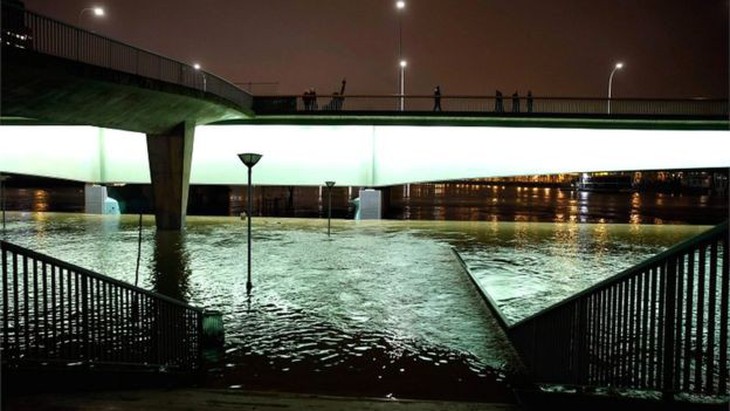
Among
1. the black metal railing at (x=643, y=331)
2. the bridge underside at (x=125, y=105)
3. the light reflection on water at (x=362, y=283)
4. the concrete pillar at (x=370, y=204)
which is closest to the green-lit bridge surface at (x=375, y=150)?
the concrete pillar at (x=370, y=204)

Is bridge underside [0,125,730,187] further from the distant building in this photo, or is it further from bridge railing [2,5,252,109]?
the distant building

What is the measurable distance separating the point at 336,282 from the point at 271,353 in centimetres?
570

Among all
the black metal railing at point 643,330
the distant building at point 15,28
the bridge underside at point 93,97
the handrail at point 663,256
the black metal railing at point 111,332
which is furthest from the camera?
the bridge underside at point 93,97

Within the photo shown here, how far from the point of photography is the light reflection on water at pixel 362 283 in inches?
306

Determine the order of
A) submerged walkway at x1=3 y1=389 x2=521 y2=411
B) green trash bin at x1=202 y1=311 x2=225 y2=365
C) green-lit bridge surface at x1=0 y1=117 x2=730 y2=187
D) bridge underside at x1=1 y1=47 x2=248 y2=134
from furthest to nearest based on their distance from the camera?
1. green-lit bridge surface at x1=0 y1=117 x2=730 y2=187
2. bridge underside at x1=1 y1=47 x2=248 y2=134
3. green trash bin at x1=202 y1=311 x2=225 y2=365
4. submerged walkway at x1=3 y1=389 x2=521 y2=411

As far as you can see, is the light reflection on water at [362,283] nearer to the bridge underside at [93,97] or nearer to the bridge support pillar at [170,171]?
the bridge support pillar at [170,171]

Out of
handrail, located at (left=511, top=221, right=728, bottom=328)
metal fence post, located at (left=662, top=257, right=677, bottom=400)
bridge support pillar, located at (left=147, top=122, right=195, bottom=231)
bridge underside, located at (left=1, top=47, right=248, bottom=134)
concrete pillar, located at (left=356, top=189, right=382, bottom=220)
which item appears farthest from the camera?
concrete pillar, located at (left=356, top=189, right=382, bottom=220)

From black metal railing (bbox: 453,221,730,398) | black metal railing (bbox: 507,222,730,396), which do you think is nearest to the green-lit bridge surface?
black metal railing (bbox: 453,221,730,398)

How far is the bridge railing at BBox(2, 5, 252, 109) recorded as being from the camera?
16.9 metres

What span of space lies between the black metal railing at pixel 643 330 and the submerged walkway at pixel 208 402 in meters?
0.96

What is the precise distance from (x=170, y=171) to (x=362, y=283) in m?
16.0

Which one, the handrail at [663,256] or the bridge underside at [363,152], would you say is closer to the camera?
the handrail at [663,256]

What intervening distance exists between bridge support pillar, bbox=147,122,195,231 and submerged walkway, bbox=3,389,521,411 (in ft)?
70.8

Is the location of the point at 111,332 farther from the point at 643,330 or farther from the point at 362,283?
the point at 362,283
